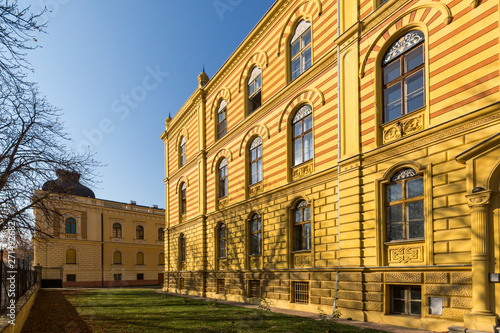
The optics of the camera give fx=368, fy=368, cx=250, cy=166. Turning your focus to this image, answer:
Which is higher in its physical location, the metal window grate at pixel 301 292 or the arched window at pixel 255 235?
the arched window at pixel 255 235

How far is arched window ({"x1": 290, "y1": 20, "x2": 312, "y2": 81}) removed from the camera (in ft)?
51.7

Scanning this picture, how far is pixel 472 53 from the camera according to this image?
9.42m

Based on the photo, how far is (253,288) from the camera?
18.2m

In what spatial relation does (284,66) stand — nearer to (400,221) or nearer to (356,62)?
(356,62)

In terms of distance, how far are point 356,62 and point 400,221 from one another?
553 centimetres

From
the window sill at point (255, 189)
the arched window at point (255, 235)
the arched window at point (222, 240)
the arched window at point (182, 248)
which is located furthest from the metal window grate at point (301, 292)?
the arched window at point (182, 248)

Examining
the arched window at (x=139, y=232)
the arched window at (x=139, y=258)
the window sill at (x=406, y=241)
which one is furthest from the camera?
the arched window at (x=139, y=232)

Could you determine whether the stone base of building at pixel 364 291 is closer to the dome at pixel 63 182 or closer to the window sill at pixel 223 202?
the window sill at pixel 223 202

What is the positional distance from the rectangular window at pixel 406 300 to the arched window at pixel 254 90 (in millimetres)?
11762

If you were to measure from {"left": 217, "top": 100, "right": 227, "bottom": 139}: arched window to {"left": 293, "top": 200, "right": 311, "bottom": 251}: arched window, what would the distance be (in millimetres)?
8776

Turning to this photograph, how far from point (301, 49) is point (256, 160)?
234 inches

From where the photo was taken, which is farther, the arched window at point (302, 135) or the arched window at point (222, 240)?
the arched window at point (222, 240)

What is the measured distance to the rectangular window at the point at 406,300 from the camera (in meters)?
10.3

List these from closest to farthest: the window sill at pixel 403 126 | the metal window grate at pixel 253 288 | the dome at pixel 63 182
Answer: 1. the window sill at pixel 403 126
2. the dome at pixel 63 182
3. the metal window grate at pixel 253 288
